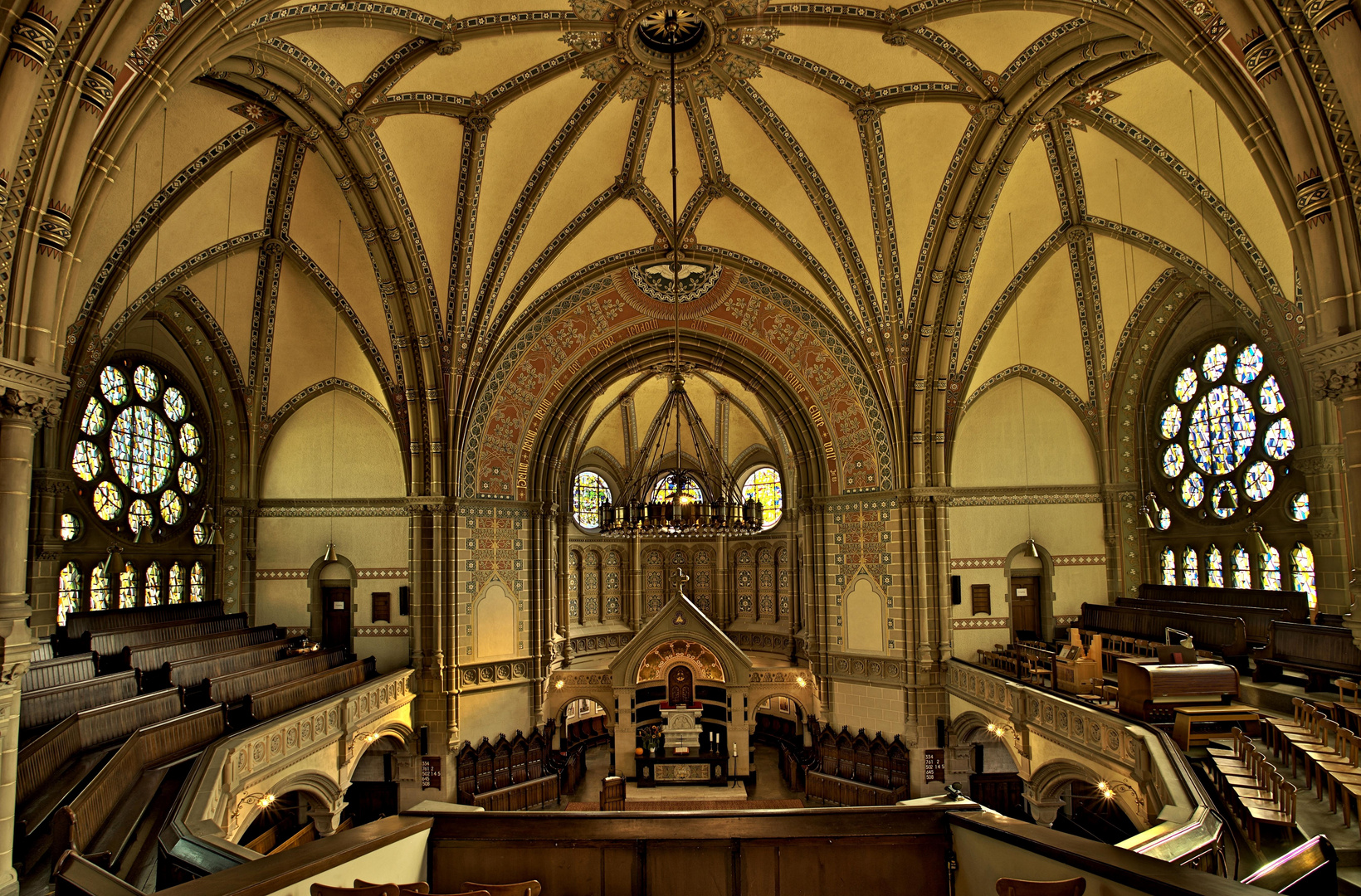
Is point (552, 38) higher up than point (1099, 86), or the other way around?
point (552, 38)

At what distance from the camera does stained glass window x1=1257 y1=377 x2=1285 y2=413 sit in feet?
55.6

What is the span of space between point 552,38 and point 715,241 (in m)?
7.11

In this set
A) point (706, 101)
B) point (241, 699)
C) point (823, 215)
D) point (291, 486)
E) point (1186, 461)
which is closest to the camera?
point (241, 699)

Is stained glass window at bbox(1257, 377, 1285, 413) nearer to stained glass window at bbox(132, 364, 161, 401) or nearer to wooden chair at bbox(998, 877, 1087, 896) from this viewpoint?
wooden chair at bbox(998, 877, 1087, 896)

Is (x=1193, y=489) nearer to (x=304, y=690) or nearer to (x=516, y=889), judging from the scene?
(x=304, y=690)

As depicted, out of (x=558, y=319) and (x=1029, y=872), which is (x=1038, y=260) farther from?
(x=1029, y=872)

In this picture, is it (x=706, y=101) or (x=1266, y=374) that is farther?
(x=1266, y=374)

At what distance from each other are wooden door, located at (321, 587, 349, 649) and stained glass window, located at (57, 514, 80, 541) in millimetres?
5381

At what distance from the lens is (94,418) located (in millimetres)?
17953

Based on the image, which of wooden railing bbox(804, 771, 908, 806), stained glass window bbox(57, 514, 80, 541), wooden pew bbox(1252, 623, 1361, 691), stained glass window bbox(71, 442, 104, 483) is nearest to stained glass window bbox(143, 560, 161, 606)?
stained glass window bbox(57, 514, 80, 541)

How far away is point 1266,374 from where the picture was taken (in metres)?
17.2

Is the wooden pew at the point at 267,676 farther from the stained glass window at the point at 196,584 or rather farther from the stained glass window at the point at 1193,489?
the stained glass window at the point at 1193,489

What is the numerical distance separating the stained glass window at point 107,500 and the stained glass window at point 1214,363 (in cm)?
2409

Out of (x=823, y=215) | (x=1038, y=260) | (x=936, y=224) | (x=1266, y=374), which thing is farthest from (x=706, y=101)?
(x=1266, y=374)
